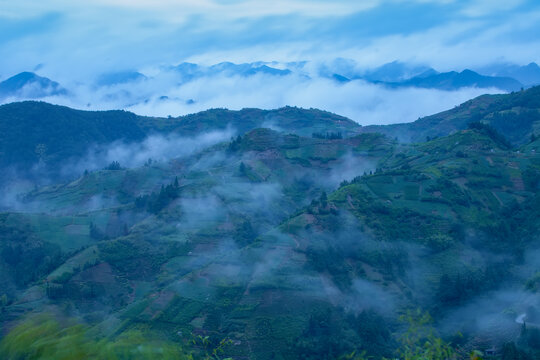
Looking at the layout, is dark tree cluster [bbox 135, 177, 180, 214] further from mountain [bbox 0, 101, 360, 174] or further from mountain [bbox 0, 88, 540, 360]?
mountain [bbox 0, 101, 360, 174]

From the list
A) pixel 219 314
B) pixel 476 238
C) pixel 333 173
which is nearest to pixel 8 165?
pixel 333 173

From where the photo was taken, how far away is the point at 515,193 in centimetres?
5672

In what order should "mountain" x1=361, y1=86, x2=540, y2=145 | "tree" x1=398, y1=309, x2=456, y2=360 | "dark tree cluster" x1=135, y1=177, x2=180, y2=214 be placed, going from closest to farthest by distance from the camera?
"tree" x1=398, y1=309, x2=456, y2=360 → "dark tree cluster" x1=135, y1=177, x2=180, y2=214 → "mountain" x1=361, y1=86, x2=540, y2=145

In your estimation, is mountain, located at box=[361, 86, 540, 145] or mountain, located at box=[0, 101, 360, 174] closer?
mountain, located at box=[361, 86, 540, 145]

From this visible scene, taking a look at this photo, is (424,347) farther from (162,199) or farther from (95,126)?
(95,126)

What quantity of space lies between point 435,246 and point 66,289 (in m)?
34.4

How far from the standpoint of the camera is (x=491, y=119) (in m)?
103

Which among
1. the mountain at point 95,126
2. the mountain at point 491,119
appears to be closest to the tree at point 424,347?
the mountain at point 491,119

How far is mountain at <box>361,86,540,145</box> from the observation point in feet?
317

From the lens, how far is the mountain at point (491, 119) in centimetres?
9675

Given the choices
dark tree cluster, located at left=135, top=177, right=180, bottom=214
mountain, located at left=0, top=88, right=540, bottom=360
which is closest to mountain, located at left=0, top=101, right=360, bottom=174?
mountain, located at left=0, top=88, right=540, bottom=360

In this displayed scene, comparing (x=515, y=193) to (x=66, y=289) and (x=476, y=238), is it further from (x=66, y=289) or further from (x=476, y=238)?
(x=66, y=289)

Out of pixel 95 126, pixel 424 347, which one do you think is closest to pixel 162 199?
pixel 424 347

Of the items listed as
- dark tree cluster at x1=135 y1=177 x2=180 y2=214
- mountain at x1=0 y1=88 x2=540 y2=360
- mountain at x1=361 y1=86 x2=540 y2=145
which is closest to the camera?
mountain at x1=0 y1=88 x2=540 y2=360
